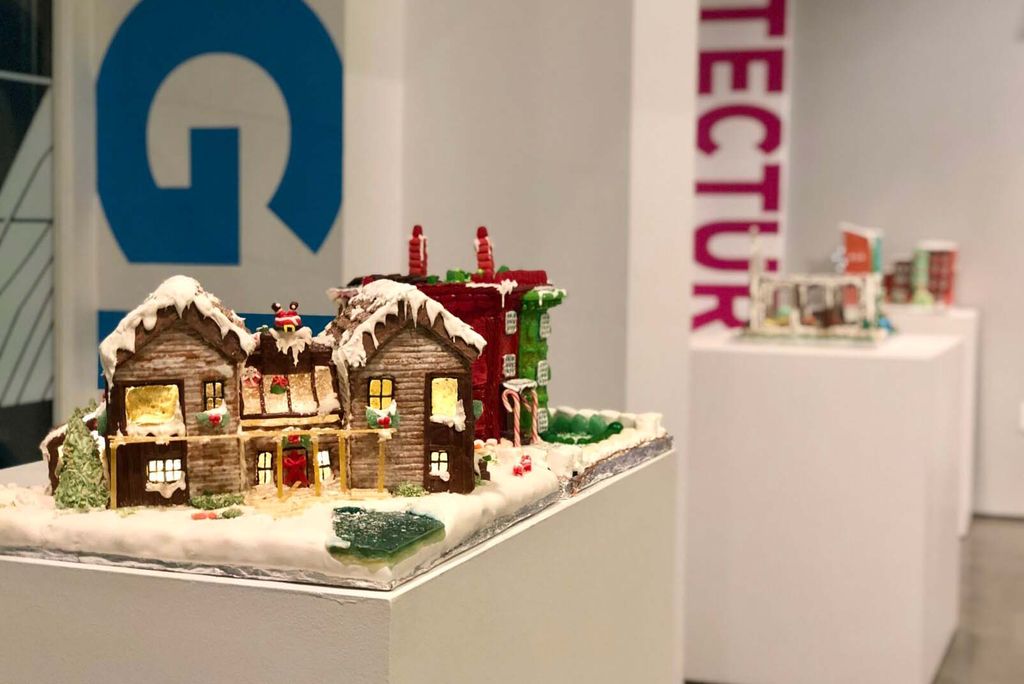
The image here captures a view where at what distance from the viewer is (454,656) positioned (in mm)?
1639

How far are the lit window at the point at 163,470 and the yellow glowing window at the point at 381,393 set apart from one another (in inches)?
10.5

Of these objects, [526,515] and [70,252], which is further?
[70,252]

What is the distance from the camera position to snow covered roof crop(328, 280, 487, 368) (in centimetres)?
177

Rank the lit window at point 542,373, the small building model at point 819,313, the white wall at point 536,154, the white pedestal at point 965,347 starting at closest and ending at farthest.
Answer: the lit window at point 542,373
the white wall at point 536,154
the small building model at point 819,313
the white pedestal at point 965,347

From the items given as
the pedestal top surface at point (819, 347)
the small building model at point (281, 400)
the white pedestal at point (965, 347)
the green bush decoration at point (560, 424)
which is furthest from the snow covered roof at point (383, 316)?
the white pedestal at point (965, 347)

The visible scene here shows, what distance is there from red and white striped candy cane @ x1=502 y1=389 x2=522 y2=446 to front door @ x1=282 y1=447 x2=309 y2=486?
0.46m

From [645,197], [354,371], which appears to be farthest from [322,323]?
[645,197]

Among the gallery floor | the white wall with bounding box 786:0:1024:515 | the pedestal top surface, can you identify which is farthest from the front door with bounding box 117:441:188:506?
the white wall with bounding box 786:0:1024:515

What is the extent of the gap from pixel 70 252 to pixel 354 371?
3.50 feet

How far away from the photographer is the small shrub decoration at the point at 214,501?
166 cm

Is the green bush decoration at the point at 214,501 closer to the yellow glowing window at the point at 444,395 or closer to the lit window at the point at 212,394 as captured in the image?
the lit window at the point at 212,394

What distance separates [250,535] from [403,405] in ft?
1.13

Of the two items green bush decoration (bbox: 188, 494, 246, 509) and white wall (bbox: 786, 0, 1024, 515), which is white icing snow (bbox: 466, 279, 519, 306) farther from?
white wall (bbox: 786, 0, 1024, 515)

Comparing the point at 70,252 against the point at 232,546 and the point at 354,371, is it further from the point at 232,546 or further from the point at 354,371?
the point at 232,546
